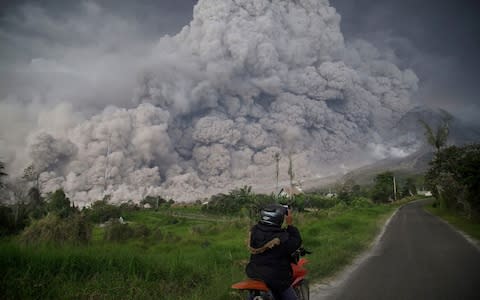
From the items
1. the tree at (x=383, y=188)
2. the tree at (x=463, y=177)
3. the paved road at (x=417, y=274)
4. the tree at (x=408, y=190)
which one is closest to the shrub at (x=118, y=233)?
the paved road at (x=417, y=274)

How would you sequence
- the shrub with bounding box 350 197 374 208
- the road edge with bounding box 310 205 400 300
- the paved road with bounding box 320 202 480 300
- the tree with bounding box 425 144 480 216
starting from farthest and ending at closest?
the shrub with bounding box 350 197 374 208 → the tree with bounding box 425 144 480 216 → the road edge with bounding box 310 205 400 300 → the paved road with bounding box 320 202 480 300

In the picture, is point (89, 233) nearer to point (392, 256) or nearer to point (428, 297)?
point (392, 256)

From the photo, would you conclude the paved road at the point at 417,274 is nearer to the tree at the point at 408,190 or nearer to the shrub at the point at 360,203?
the shrub at the point at 360,203

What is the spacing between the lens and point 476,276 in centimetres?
768

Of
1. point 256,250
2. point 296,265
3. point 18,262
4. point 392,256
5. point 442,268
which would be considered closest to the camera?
point 256,250

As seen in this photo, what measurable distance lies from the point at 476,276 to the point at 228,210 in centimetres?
6386

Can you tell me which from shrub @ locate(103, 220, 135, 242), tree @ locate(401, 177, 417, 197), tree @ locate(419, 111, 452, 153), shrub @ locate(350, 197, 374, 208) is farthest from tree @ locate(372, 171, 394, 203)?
shrub @ locate(103, 220, 135, 242)

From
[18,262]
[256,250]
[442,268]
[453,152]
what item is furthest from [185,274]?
[453,152]

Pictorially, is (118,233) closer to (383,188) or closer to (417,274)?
(417,274)

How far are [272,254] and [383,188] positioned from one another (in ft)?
263

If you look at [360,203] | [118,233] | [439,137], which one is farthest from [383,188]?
[118,233]

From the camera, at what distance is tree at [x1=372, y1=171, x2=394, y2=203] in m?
75.6

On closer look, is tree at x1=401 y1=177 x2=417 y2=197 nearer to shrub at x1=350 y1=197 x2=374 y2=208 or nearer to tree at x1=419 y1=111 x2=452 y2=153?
shrub at x1=350 y1=197 x2=374 y2=208

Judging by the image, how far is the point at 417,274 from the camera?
8.28 metres
